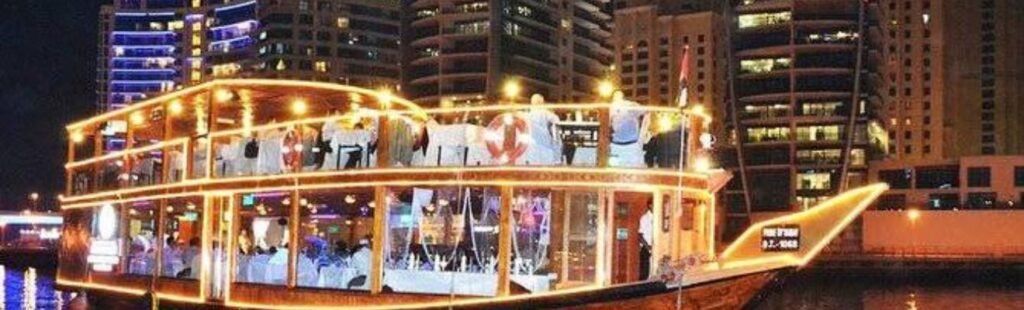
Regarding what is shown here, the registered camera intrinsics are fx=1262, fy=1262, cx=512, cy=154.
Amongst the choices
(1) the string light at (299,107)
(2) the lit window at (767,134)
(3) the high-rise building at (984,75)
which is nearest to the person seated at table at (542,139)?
(1) the string light at (299,107)

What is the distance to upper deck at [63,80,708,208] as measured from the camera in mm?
14219

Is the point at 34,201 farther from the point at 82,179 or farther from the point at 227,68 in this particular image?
the point at 82,179

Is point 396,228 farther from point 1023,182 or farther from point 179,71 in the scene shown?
point 179,71

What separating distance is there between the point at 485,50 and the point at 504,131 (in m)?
75.1

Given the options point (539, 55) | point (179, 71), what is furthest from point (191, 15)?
point (539, 55)

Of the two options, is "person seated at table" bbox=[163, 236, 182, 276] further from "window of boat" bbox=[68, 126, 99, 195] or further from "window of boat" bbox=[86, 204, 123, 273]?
"window of boat" bbox=[68, 126, 99, 195]

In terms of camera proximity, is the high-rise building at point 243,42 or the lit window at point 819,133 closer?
the lit window at point 819,133

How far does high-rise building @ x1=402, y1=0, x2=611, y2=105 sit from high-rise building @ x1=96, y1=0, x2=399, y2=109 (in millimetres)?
7644

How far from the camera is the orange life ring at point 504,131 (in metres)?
14.3

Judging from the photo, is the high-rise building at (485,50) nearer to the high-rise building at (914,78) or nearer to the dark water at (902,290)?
the high-rise building at (914,78)

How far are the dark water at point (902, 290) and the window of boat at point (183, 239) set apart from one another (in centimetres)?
1275

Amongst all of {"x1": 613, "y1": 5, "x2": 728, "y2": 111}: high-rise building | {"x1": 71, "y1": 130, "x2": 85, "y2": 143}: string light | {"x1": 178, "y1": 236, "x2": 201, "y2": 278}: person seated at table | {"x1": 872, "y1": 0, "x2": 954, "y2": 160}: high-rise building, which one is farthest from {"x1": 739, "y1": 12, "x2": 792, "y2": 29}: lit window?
{"x1": 178, "y1": 236, "x2": 201, "y2": 278}: person seated at table

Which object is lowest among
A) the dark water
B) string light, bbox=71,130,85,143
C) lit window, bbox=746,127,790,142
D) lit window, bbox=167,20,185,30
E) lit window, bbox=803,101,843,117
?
the dark water

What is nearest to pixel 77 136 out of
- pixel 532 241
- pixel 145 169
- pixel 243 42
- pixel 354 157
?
pixel 145 169
